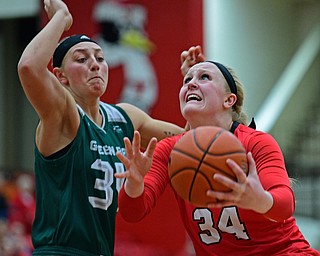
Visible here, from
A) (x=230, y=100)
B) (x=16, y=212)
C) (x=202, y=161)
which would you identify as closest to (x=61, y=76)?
(x=230, y=100)

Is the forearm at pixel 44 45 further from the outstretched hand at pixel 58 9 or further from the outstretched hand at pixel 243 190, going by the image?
the outstretched hand at pixel 243 190

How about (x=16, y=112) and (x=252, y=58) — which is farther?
A: (x=16, y=112)

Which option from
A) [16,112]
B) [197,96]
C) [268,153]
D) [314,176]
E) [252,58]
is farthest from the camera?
[16,112]

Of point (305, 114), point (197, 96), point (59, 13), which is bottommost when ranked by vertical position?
point (305, 114)

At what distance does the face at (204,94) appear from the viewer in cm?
449

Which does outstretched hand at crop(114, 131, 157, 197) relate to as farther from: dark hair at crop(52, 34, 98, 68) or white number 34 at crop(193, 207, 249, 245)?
dark hair at crop(52, 34, 98, 68)

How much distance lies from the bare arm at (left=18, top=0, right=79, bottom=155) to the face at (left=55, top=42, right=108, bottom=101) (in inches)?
10.4

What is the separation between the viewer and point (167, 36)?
11.4 meters

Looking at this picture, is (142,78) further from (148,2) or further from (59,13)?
(59,13)

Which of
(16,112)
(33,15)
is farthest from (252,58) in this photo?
(16,112)

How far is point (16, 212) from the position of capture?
513 inches

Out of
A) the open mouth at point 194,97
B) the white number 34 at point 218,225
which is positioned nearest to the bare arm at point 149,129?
the open mouth at point 194,97

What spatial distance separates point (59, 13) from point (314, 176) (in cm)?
716

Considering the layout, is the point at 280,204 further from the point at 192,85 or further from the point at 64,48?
the point at 64,48
